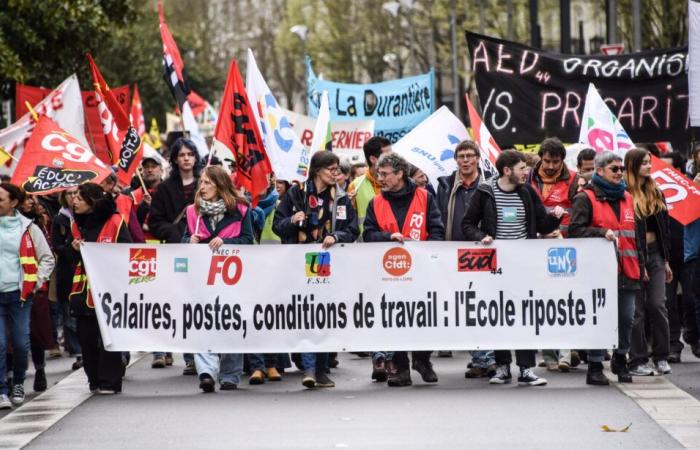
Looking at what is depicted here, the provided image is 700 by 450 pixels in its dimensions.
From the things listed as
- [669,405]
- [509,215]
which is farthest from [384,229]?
[669,405]

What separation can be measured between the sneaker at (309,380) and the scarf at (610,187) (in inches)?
104

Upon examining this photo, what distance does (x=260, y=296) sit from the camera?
12078mm

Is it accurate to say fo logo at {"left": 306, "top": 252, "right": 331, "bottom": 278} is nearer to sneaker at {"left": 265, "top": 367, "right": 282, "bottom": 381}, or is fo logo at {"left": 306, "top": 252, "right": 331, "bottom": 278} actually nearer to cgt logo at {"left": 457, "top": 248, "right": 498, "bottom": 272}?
cgt logo at {"left": 457, "top": 248, "right": 498, "bottom": 272}

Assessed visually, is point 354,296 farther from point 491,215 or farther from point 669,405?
point 669,405

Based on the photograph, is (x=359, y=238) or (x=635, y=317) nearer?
(x=635, y=317)

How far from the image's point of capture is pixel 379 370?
12562 mm

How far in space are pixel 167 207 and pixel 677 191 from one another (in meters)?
4.35

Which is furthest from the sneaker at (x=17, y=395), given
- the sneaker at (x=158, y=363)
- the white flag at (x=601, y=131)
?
the white flag at (x=601, y=131)

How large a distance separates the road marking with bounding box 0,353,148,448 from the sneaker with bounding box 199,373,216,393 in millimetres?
862

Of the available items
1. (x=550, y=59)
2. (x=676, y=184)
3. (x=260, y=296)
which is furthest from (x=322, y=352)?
(x=550, y=59)

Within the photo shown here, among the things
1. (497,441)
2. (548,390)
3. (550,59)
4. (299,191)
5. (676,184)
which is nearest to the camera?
(497,441)

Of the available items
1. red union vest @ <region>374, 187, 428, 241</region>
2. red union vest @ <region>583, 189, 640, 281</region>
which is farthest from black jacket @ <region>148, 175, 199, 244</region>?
red union vest @ <region>583, 189, 640, 281</region>

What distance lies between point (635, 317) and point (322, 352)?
244 centimetres

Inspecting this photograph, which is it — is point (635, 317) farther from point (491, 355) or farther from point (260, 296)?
point (260, 296)
